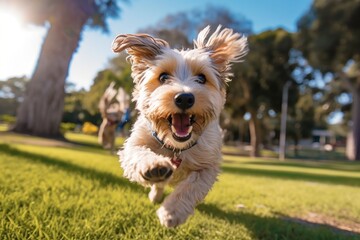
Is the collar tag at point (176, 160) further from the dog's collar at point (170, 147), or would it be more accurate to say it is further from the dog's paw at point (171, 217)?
the dog's paw at point (171, 217)

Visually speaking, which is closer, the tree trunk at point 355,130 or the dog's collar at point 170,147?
the dog's collar at point 170,147

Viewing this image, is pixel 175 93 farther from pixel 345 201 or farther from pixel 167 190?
pixel 345 201

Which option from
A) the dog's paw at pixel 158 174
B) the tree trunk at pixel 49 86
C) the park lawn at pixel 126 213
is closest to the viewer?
the dog's paw at pixel 158 174

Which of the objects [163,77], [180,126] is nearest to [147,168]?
[180,126]

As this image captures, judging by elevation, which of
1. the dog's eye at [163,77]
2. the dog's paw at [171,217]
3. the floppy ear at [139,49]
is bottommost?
the dog's paw at [171,217]

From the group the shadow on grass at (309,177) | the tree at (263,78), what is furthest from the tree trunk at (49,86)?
the tree at (263,78)

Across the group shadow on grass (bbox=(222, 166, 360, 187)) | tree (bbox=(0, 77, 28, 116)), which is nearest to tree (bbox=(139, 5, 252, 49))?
shadow on grass (bbox=(222, 166, 360, 187))

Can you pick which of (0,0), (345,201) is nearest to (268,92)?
(0,0)

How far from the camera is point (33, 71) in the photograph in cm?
2164

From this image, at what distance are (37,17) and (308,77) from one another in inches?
1006

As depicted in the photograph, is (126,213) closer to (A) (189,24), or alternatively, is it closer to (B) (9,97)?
(A) (189,24)

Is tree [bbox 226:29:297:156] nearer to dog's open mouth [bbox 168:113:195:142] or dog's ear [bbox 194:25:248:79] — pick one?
dog's ear [bbox 194:25:248:79]

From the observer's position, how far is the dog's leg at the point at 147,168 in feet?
9.09

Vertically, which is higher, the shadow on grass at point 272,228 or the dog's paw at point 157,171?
the dog's paw at point 157,171
